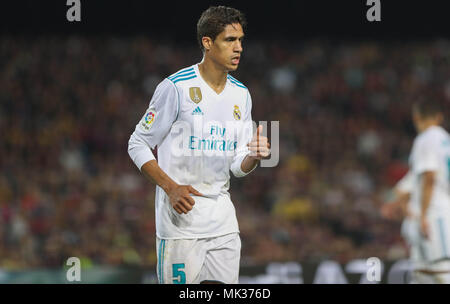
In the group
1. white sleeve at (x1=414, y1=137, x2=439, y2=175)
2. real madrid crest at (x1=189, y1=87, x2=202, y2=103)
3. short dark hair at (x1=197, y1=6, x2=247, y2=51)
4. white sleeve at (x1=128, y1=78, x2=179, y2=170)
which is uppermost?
short dark hair at (x1=197, y1=6, x2=247, y2=51)

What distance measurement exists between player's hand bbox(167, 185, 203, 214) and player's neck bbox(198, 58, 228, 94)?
2.44 feet

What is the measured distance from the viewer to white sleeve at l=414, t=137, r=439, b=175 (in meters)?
5.68

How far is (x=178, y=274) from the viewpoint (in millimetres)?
4156

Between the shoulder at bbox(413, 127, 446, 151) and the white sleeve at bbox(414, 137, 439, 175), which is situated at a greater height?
the shoulder at bbox(413, 127, 446, 151)

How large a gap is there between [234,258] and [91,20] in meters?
8.51

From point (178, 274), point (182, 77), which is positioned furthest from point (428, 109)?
point (178, 274)

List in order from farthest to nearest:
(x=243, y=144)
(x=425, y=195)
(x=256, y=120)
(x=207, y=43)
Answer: (x=256, y=120) → (x=425, y=195) → (x=243, y=144) → (x=207, y=43)

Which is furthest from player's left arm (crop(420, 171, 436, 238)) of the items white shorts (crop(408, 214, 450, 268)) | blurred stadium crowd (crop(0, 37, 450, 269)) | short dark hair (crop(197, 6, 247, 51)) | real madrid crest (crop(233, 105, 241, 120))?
blurred stadium crowd (crop(0, 37, 450, 269))

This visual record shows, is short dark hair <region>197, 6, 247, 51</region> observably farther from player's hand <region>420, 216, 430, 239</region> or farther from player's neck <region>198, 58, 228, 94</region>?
player's hand <region>420, 216, 430, 239</region>

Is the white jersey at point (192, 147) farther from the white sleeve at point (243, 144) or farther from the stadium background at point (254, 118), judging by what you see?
the stadium background at point (254, 118)

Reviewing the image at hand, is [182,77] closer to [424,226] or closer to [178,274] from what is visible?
[178,274]

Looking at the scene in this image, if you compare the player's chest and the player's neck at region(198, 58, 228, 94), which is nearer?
the player's chest

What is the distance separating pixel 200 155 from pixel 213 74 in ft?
1.75

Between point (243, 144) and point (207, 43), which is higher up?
point (207, 43)
